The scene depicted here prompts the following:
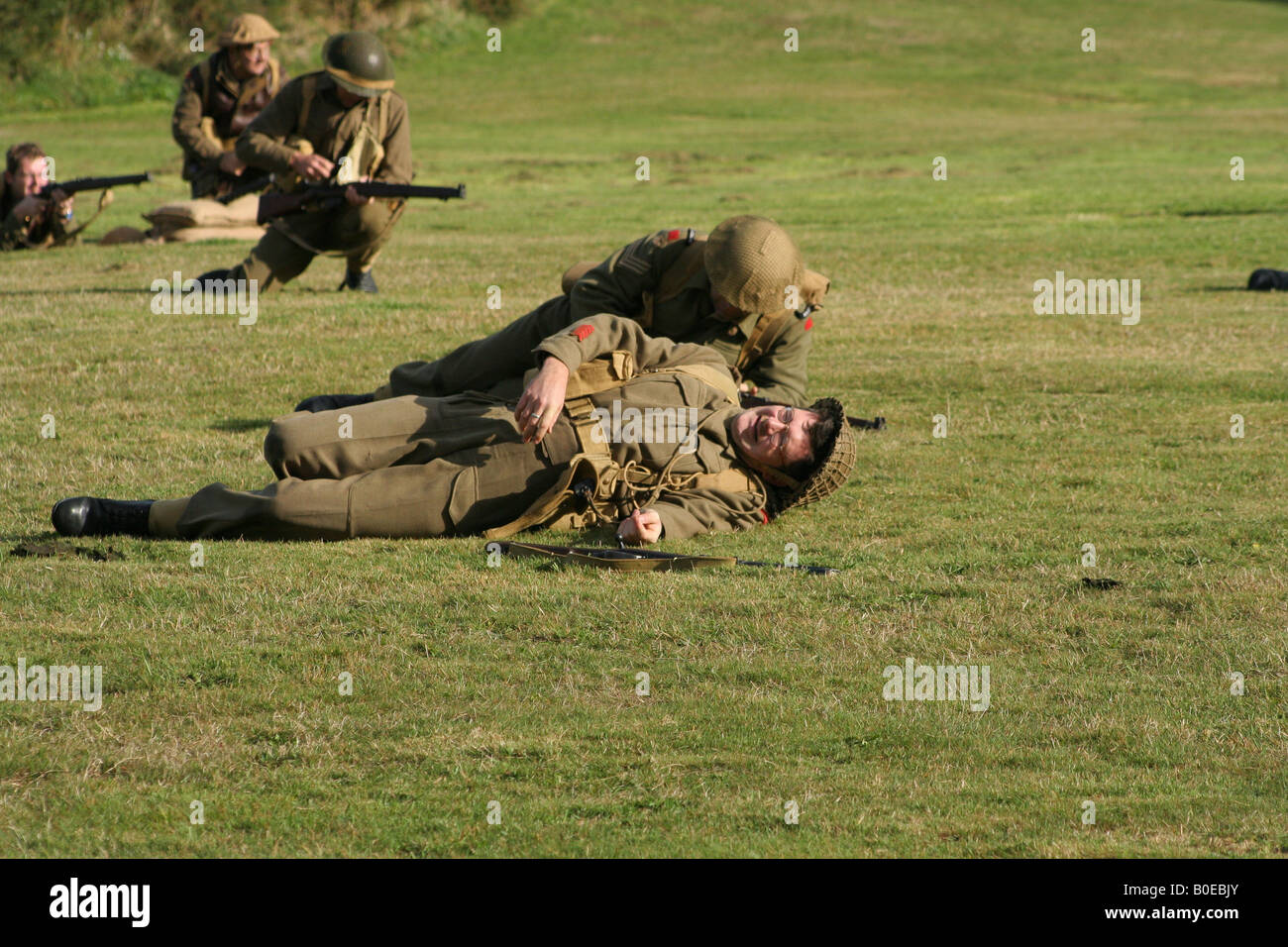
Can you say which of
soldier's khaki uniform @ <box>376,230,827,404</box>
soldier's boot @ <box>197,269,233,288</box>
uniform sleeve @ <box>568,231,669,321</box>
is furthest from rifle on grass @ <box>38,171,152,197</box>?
uniform sleeve @ <box>568,231,669,321</box>

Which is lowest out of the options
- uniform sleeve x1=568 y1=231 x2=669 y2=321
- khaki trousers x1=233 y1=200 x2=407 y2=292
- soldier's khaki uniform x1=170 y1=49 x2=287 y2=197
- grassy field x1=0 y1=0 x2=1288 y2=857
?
grassy field x1=0 y1=0 x2=1288 y2=857

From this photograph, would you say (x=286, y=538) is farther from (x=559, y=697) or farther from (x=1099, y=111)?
(x=1099, y=111)

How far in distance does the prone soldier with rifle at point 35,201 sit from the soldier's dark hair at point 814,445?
13.5 meters

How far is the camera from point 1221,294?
15484 millimetres

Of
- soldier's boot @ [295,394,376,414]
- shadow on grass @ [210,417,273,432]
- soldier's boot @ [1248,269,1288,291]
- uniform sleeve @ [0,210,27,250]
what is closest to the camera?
soldier's boot @ [295,394,376,414]

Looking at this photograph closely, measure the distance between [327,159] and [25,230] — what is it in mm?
6706

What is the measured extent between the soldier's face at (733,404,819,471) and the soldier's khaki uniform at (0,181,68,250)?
14031mm

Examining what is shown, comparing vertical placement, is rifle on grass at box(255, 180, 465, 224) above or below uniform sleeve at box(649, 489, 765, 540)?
above

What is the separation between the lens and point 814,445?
7727 millimetres

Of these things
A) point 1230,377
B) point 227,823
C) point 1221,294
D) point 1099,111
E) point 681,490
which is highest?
point 1099,111

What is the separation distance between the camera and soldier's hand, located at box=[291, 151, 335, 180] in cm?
1385

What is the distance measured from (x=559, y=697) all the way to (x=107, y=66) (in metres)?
45.0

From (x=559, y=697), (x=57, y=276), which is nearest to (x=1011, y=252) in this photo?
(x=57, y=276)

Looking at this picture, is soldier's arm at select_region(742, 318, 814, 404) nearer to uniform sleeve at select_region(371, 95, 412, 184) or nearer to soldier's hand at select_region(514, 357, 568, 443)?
soldier's hand at select_region(514, 357, 568, 443)
